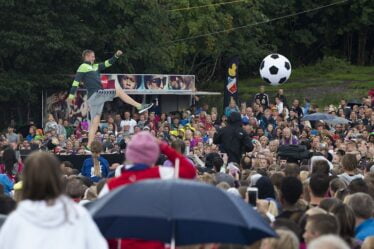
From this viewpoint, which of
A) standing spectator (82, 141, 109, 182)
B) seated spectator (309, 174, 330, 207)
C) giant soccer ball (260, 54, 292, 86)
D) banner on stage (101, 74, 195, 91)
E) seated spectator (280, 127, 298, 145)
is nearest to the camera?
seated spectator (309, 174, 330, 207)

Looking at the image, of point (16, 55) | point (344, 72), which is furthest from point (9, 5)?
point (344, 72)

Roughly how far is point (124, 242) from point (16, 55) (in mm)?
30608

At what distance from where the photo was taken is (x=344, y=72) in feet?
166

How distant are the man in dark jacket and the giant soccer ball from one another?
1294 centimetres

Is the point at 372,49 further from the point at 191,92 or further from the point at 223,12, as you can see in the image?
the point at 191,92

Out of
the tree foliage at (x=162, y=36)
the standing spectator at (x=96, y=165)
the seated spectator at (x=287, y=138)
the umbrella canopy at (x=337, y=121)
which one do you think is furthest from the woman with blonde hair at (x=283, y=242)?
the tree foliage at (x=162, y=36)

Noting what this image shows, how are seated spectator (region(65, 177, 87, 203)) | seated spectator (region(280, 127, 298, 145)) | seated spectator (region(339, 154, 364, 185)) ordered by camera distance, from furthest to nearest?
1. seated spectator (region(280, 127, 298, 145))
2. seated spectator (region(339, 154, 364, 185))
3. seated spectator (region(65, 177, 87, 203))

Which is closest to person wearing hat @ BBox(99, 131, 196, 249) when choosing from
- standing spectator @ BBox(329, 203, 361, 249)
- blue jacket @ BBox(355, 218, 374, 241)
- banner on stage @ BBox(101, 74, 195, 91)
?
standing spectator @ BBox(329, 203, 361, 249)

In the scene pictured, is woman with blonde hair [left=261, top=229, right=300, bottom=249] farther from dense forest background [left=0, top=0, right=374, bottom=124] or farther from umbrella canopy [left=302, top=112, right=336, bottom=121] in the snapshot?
dense forest background [left=0, top=0, right=374, bottom=124]

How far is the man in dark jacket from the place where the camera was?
18031 millimetres

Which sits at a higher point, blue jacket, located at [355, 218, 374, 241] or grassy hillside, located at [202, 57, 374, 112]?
grassy hillside, located at [202, 57, 374, 112]

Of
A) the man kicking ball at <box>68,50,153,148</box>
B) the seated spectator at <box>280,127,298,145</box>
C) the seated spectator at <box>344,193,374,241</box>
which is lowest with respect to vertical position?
the seated spectator at <box>280,127,298,145</box>

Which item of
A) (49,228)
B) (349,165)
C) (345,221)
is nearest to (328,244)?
(49,228)

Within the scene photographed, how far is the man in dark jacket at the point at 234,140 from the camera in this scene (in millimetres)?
18031
